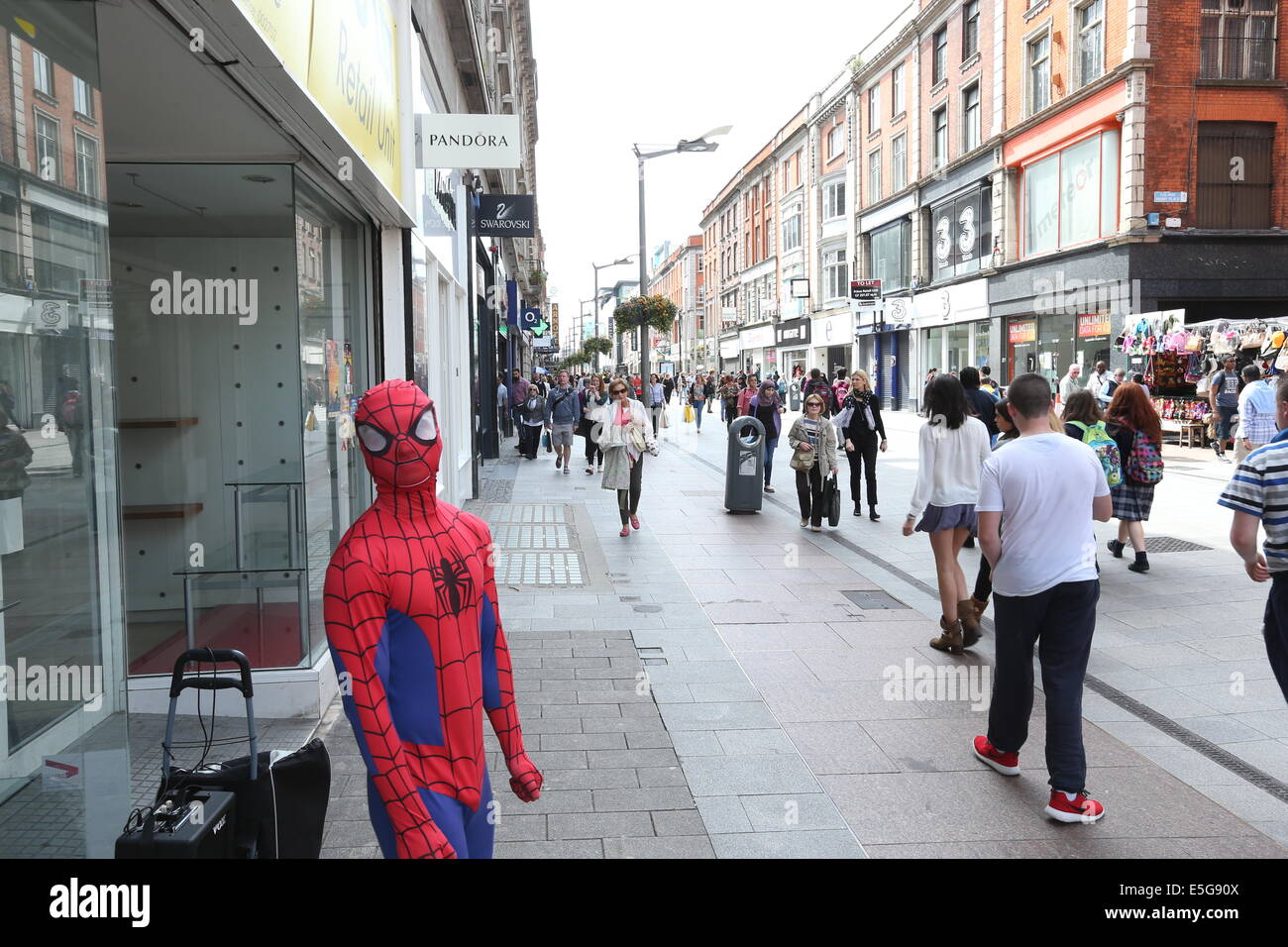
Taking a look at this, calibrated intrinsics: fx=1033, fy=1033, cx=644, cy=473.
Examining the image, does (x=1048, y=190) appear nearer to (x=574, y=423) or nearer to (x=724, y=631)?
(x=574, y=423)

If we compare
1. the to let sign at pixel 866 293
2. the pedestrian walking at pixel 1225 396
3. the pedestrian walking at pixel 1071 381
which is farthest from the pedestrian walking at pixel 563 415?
the to let sign at pixel 866 293

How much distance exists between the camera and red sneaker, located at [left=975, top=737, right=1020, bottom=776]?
4684 mm

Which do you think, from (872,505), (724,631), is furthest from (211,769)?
(872,505)

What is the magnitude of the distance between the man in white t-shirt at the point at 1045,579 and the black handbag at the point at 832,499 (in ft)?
23.3

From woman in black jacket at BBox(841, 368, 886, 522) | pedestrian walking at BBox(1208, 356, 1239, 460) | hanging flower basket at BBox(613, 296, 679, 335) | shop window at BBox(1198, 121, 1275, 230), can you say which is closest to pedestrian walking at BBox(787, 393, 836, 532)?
woman in black jacket at BBox(841, 368, 886, 522)

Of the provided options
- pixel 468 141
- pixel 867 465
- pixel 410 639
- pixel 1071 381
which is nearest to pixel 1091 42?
pixel 1071 381

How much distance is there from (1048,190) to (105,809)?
31480mm

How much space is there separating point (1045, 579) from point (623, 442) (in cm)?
746

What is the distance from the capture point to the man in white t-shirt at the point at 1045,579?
13.9 feet

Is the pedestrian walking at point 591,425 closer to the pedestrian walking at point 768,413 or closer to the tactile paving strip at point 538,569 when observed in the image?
the pedestrian walking at point 768,413

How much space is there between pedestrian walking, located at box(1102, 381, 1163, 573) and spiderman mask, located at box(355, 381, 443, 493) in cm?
809

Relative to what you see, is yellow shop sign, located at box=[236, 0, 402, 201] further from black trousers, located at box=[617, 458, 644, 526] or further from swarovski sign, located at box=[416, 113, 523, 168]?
black trousers, located at box=[617, 458, 644, 526]

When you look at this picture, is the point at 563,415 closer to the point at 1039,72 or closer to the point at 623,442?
the point at 623,442
